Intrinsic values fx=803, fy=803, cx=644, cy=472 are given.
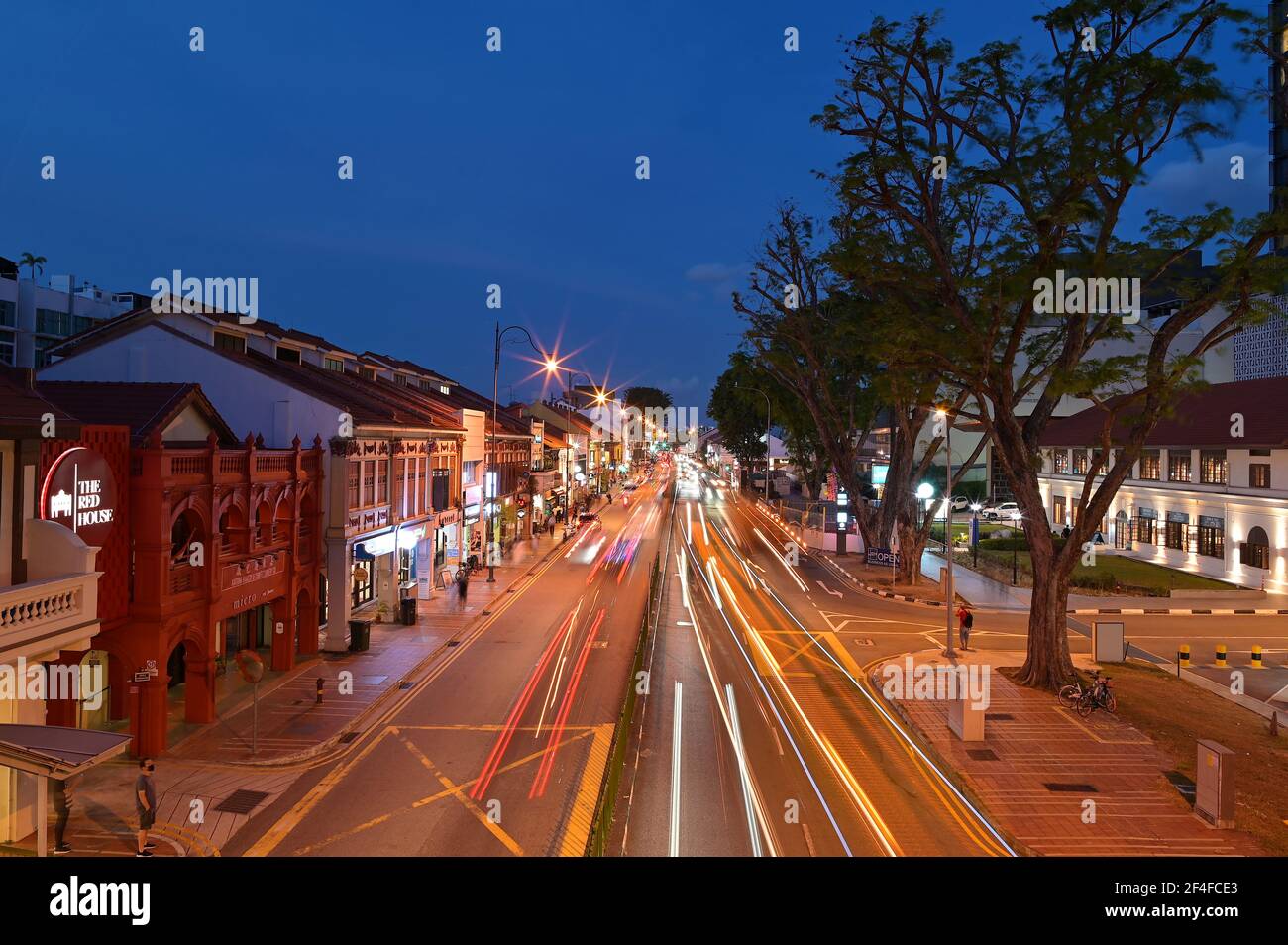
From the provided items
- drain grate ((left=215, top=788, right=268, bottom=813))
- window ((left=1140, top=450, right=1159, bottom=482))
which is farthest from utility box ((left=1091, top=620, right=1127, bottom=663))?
window ((left=1140, top=450, right=1159, bottom=482))

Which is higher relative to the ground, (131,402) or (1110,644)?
(131,402)

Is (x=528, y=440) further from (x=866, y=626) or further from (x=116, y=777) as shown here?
(x=116, y=777)

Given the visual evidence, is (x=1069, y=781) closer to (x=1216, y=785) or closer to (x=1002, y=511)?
(x=1216, y=785)

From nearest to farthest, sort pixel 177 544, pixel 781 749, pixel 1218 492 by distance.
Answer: pixel 781 749, pixel 177 544, pixel 1218 492

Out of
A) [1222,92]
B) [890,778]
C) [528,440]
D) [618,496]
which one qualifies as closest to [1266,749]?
[890,778]

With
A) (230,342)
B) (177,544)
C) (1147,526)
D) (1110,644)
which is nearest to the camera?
(177,544)

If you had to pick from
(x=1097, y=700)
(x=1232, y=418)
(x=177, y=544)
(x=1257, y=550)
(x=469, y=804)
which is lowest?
(x=469, y=804)

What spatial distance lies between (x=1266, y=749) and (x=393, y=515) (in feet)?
88.9

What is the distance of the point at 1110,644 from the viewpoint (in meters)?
24.6

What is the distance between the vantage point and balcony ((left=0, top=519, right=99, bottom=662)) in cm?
1161

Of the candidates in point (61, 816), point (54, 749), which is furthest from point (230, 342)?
point (54, 749)

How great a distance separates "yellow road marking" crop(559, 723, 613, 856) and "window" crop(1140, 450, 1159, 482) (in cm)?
3972

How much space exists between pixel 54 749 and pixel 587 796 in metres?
8.18

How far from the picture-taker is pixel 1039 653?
22141mm
